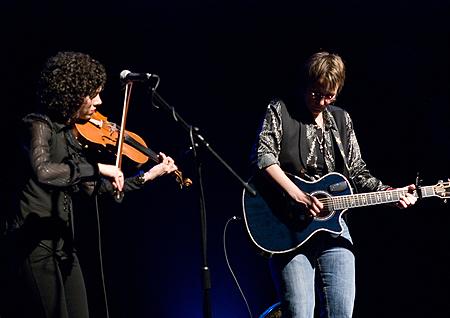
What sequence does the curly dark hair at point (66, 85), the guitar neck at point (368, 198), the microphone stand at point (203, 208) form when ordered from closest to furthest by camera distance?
the microphone stand at point (203, 208) < the curly dark hair at point (66, 85) < the guitar neck at point (368, 198)

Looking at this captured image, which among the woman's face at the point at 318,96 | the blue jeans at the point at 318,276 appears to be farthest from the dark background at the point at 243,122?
the blue jeans at the point at 318,276

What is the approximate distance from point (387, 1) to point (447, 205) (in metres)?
1.63

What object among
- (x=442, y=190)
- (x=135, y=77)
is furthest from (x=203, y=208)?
A: (x=442, y=190)

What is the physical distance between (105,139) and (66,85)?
0.39 metres

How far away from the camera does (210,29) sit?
134 inches

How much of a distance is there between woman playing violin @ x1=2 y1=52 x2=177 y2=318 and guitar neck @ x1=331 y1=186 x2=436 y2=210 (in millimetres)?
1179

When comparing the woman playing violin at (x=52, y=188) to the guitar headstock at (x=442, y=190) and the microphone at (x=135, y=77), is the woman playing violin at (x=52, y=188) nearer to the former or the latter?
the microphone at (x=135, y=77)

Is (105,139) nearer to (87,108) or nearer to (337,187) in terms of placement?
(87,108)

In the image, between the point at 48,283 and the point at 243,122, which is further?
the point at 243,122

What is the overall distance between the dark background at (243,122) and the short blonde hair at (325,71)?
1.13m

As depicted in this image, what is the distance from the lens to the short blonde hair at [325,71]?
2.29m

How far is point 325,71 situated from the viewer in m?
2.29

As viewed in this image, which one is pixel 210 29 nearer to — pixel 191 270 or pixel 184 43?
pixel 184 43

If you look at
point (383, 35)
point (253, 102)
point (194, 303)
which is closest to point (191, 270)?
point (194, 303)
